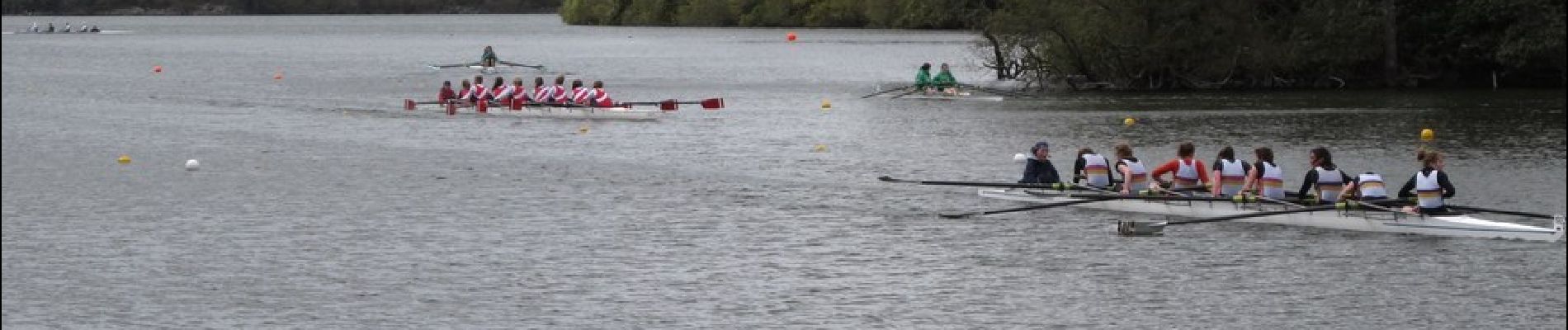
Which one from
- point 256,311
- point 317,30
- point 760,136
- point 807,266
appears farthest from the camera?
point 317,30

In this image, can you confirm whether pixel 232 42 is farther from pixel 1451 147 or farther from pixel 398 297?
pixel 398 297

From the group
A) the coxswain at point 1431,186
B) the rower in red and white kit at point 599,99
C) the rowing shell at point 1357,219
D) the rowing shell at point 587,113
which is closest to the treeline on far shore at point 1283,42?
the rowing shell at point 587,113

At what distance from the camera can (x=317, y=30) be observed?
16012 centimetres

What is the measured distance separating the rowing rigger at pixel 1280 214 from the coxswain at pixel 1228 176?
27cm

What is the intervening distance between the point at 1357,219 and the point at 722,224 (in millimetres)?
6738

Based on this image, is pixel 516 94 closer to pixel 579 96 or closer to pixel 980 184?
pixel 579 96

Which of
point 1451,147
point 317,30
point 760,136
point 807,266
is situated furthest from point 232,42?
point 807,266

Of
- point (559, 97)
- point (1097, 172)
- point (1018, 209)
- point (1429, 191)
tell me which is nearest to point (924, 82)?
point (559, 97)

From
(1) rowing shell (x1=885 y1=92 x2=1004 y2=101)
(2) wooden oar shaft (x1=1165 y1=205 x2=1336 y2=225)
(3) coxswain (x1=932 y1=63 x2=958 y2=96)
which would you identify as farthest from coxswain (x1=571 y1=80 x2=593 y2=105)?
(2) wooden oar shaft (x1=1165 y1=205 x2=1336 y2=225)

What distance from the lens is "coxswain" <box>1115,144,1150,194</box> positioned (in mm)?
23188

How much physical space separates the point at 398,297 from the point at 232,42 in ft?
347

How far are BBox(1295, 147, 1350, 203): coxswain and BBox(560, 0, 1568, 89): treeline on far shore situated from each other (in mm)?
25548

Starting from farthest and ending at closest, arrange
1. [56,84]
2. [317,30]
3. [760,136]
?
[317,30], [56,84], [760,136]

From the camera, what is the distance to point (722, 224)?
23.4 m
